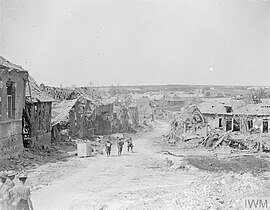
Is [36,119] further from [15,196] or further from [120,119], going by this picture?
[120,119]

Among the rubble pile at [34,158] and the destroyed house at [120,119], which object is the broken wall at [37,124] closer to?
the rubble pile at [34,158]

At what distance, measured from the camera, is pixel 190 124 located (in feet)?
101

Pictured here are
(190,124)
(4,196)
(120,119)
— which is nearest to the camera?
(4,196)

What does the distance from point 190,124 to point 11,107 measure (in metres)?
16.6

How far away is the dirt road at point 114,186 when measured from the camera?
11.0 meters

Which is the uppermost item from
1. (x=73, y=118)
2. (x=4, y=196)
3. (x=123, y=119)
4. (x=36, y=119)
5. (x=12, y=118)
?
(x=12, y=118)

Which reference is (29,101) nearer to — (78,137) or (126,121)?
(78,137)

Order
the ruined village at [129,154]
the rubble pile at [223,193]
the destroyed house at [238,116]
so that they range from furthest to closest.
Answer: the destroyed house at [238,116]
the ruined village at [129,154]
the rubble pile at [223,193]

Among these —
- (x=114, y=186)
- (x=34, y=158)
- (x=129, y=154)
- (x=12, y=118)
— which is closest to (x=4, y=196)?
(x=114, y=186)

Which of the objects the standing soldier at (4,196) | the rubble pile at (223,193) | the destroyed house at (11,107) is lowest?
the rubble pile at (223,193)

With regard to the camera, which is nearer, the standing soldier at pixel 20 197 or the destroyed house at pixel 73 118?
the standing soldier at pixel 20 197

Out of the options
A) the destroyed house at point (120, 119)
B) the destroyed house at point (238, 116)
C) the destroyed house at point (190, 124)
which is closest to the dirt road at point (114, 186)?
the destroyed house at point (190, 124)

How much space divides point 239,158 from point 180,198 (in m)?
12.0

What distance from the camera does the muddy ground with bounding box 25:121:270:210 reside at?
1070cm
